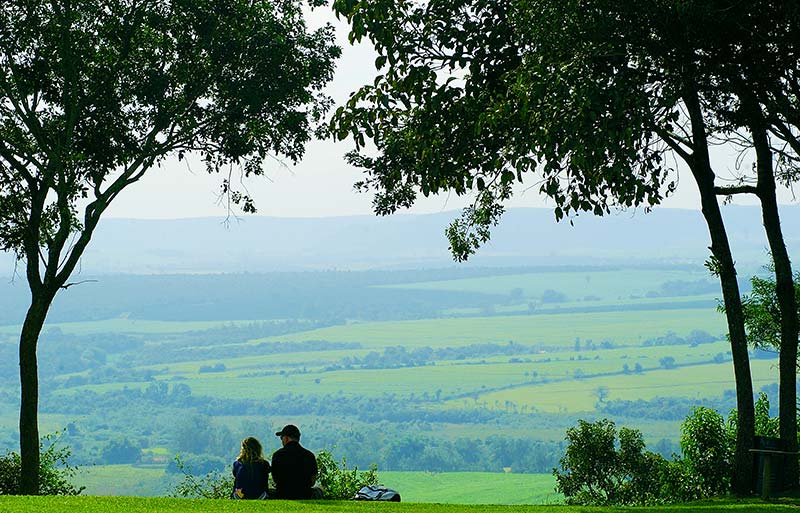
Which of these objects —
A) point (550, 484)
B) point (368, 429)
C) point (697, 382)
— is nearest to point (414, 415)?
point (368, 429)

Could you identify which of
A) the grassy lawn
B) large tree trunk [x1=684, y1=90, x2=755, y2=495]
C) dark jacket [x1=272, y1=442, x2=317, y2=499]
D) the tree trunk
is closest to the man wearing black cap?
dark jacket [x1=272, y1=442, x2=317, y2=499]

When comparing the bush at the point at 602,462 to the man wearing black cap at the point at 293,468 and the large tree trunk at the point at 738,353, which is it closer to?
the large tree trunk at the point at 738,353

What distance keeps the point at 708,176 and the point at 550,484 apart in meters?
104

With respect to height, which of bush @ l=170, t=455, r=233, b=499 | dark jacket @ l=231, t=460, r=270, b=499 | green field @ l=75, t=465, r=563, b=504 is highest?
dark jacket @ l=231, t=460, r=270, b=499

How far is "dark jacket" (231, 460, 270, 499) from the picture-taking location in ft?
49.0

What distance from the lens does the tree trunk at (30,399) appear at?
758 inches

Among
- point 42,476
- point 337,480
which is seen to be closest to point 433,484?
point 337,480

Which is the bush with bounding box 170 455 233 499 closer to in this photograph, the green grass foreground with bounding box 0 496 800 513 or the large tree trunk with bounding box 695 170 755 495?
the green grass foreground with bounding box 0 496 800 513

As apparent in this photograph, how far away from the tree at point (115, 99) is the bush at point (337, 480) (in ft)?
17.1

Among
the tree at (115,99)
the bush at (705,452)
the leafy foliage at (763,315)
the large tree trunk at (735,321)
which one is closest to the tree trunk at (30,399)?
the tree at (115,99)

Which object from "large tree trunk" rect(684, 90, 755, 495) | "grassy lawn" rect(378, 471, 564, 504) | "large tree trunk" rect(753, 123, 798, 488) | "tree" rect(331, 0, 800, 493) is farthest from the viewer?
"grassy lawn" rect(378, 471, 564, 504)

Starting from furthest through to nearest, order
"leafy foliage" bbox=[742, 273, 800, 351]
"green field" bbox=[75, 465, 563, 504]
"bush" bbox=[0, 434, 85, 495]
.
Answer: "green field" bbox=[75, 465, 563, 504], "leafy foliage" bbox=[742, 273, 800, 351], "bush" bbox=[0, 434, 85, 495]

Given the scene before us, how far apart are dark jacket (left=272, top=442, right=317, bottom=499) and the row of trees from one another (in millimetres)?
4269

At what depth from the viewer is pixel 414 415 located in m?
182
